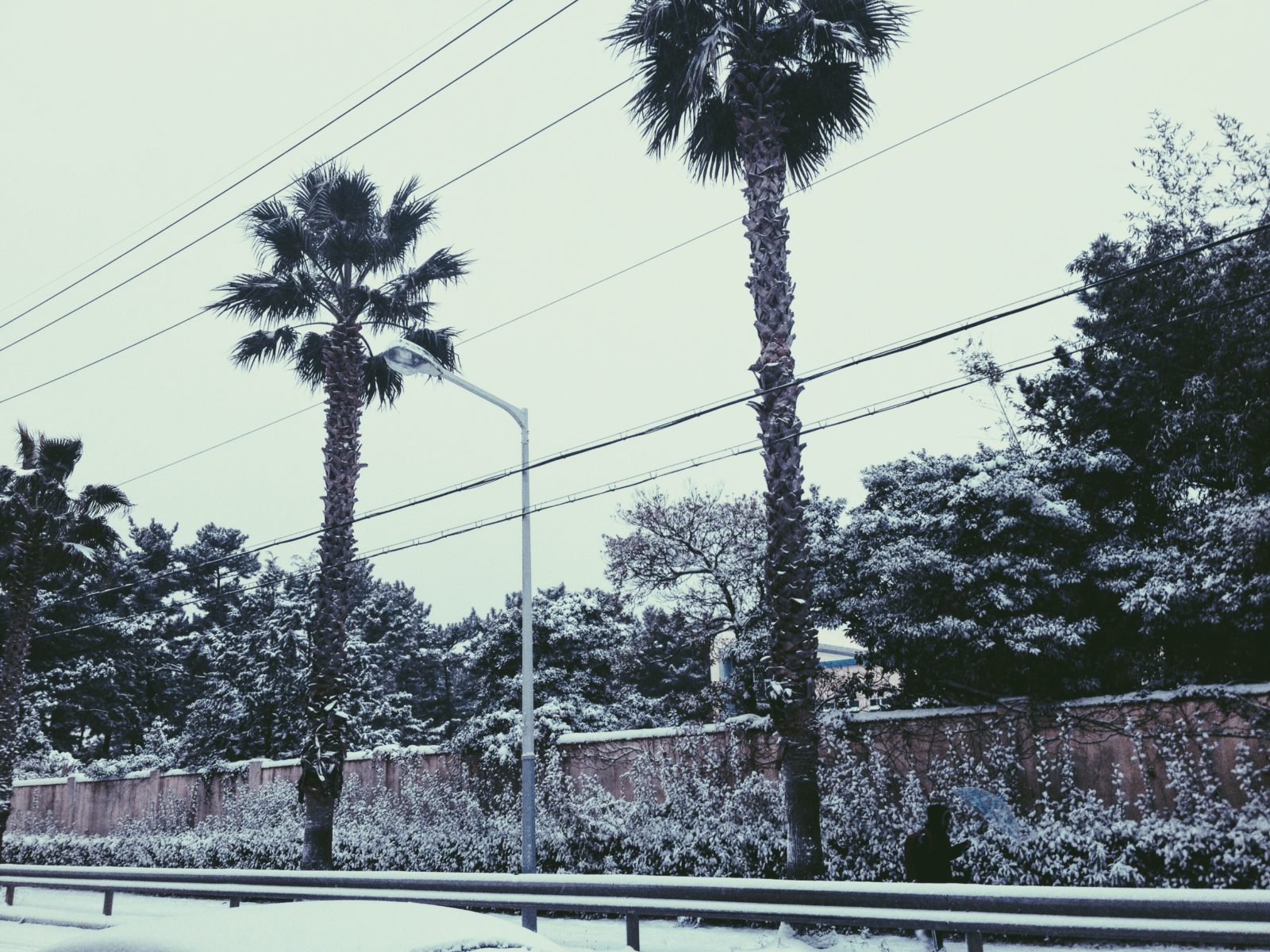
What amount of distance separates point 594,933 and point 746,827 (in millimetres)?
2530

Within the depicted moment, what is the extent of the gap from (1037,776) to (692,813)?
482 cm

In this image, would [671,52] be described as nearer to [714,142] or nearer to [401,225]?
[714,142]

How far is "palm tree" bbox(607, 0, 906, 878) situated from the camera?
10898 mm

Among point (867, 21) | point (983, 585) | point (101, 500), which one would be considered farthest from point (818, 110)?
point (101, 500)

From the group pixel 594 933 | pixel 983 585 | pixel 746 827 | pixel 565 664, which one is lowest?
pixel 594 933

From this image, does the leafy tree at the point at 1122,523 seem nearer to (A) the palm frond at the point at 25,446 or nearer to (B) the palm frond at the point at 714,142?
(B) the palm frond at the point at 714,142

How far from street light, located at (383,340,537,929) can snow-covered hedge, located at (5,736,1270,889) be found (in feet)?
6.47

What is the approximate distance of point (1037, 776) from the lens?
11.1 metres

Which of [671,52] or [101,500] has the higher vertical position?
[671,52]

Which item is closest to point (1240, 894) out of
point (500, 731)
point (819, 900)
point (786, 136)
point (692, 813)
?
point (819, 900)

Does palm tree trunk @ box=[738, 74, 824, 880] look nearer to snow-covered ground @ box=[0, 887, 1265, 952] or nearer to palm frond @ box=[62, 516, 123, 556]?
snow-covered ground @ box=[0, 887, 1265, 952]

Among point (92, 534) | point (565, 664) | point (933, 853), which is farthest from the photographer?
point (92, 534)

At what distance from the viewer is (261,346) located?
1856cm

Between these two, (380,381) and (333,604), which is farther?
(380,381)
